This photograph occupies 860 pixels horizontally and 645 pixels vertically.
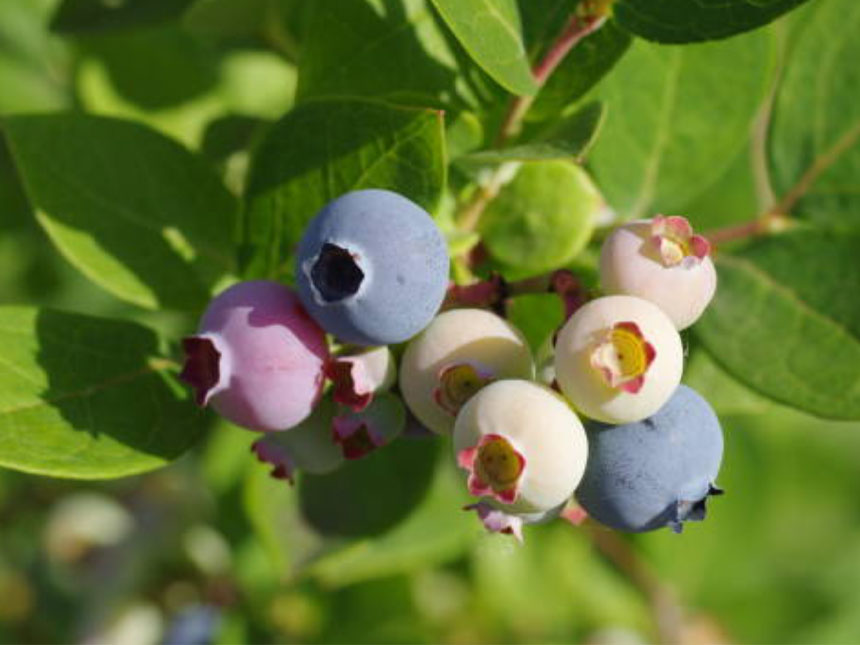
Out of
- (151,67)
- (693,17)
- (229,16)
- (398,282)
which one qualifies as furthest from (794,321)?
(151,67)

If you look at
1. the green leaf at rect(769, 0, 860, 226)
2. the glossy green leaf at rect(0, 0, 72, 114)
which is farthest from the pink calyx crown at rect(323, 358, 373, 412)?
the glossy green leaf at rect(0, 0, 72, 114)

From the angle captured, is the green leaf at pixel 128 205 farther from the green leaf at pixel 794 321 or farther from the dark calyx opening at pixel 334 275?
the green leaf at pixel 794 321

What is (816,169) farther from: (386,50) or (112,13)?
(112,13)

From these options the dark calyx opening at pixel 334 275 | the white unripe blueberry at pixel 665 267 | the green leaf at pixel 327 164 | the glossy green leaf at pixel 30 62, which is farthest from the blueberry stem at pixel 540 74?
the glossy green leaf at pixel 30 62

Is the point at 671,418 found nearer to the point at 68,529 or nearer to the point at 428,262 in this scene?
the point at 428,262

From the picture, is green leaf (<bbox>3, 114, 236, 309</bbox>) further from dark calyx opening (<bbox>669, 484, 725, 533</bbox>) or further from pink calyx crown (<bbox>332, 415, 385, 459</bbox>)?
dark calyx opening (<bbox>669, 484, 725, 533</bbox>)

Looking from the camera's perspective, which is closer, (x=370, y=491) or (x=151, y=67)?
(x=370, y=491)

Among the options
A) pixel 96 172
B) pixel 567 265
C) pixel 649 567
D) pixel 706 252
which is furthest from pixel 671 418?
pixel 649 567
